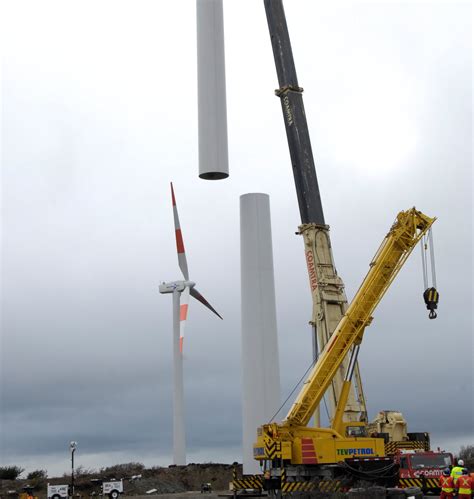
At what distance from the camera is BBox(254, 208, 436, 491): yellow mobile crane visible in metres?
25.8

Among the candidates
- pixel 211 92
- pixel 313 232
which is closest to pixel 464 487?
pixel 313 232

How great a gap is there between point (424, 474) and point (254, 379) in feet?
26.5

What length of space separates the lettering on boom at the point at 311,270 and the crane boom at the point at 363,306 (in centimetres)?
326

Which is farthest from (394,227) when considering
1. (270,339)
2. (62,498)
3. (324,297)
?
(62,498)

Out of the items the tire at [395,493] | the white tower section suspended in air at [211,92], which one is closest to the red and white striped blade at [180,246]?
the white tower section suspended in air at [211,92]

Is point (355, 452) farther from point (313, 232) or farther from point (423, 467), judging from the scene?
point (313, 232)

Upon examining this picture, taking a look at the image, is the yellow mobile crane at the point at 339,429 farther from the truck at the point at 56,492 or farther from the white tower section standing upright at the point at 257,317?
the truck at the point at 56,492

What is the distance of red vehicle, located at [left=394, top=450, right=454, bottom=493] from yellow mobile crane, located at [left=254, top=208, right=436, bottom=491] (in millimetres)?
1508

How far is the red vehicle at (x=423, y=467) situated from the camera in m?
27.7

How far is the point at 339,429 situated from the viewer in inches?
1088

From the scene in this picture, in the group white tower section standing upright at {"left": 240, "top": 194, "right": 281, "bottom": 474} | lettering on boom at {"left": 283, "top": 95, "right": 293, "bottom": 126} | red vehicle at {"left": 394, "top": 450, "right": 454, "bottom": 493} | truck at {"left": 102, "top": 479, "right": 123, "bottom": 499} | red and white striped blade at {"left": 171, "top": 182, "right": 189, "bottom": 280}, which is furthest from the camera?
red and white striped blade at {"left": 171, "top": 182, "right": 189, "bottom": 280}

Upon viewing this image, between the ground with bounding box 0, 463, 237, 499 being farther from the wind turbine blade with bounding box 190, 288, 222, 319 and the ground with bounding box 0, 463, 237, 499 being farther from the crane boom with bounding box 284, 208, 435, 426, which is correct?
the crane boom with bounding box 284, 208, 435, 426

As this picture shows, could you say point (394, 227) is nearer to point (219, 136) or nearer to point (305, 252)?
point (305, 252)

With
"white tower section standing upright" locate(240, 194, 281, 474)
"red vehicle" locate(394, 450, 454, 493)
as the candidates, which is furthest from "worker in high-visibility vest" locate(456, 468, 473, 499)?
"white tower section standing upright" locate(240, 194, 281, 474)
